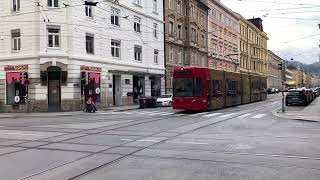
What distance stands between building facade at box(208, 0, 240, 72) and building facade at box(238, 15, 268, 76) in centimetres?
427

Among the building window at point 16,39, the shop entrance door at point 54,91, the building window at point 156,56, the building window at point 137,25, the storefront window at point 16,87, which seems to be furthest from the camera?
the building window at point 156,56

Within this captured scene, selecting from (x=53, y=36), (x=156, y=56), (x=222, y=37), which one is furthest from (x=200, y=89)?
(x=222, y=37)

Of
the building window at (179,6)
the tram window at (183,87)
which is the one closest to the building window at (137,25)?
the building window at (179,6)

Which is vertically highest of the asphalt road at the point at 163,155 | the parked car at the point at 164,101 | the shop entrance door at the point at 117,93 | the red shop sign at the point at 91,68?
the red shop sign at the point at 91,68

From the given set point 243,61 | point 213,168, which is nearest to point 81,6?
point 213,168

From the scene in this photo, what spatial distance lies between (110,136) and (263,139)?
5.45 m

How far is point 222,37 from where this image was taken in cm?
7719

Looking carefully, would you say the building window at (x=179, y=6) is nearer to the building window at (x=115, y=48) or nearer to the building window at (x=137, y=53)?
the building window at (x=137, y=53)

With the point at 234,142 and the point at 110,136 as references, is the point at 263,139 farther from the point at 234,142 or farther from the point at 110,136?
the point at 110,136

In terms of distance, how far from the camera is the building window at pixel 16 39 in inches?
1470

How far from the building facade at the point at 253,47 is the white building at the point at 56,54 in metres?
51.5

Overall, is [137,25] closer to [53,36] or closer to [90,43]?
[90,43]

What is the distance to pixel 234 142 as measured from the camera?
47.3 ft

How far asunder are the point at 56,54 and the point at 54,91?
306cm
